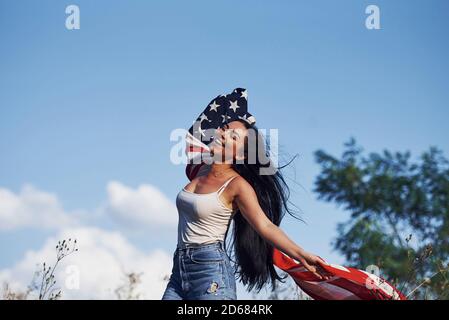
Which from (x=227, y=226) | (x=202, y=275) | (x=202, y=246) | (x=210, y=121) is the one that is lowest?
(x=202, y=275)

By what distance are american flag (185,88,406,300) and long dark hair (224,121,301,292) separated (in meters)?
0.10

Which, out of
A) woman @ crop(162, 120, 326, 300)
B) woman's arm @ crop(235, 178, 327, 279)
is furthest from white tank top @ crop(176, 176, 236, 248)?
woman's arm @ crop(235, 178, 327, 279)

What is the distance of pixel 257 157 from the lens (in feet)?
16.1

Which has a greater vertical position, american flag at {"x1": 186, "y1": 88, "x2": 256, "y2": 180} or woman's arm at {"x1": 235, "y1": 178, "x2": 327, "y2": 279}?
american flag at {"x1": 186, "y1": 88, "x2": 256, "y2": 180}

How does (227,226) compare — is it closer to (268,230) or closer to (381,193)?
(268,230)

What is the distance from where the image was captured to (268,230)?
4.23 meters

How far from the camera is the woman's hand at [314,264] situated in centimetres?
420

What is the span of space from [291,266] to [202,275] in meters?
0.75

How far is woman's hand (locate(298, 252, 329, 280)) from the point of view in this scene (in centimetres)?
420

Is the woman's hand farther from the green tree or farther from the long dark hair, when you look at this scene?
the green tree

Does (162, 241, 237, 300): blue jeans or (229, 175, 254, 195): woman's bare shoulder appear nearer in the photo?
(162, 241, 237, 300): blue jeans

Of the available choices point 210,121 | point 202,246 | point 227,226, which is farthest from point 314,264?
point 210,121
